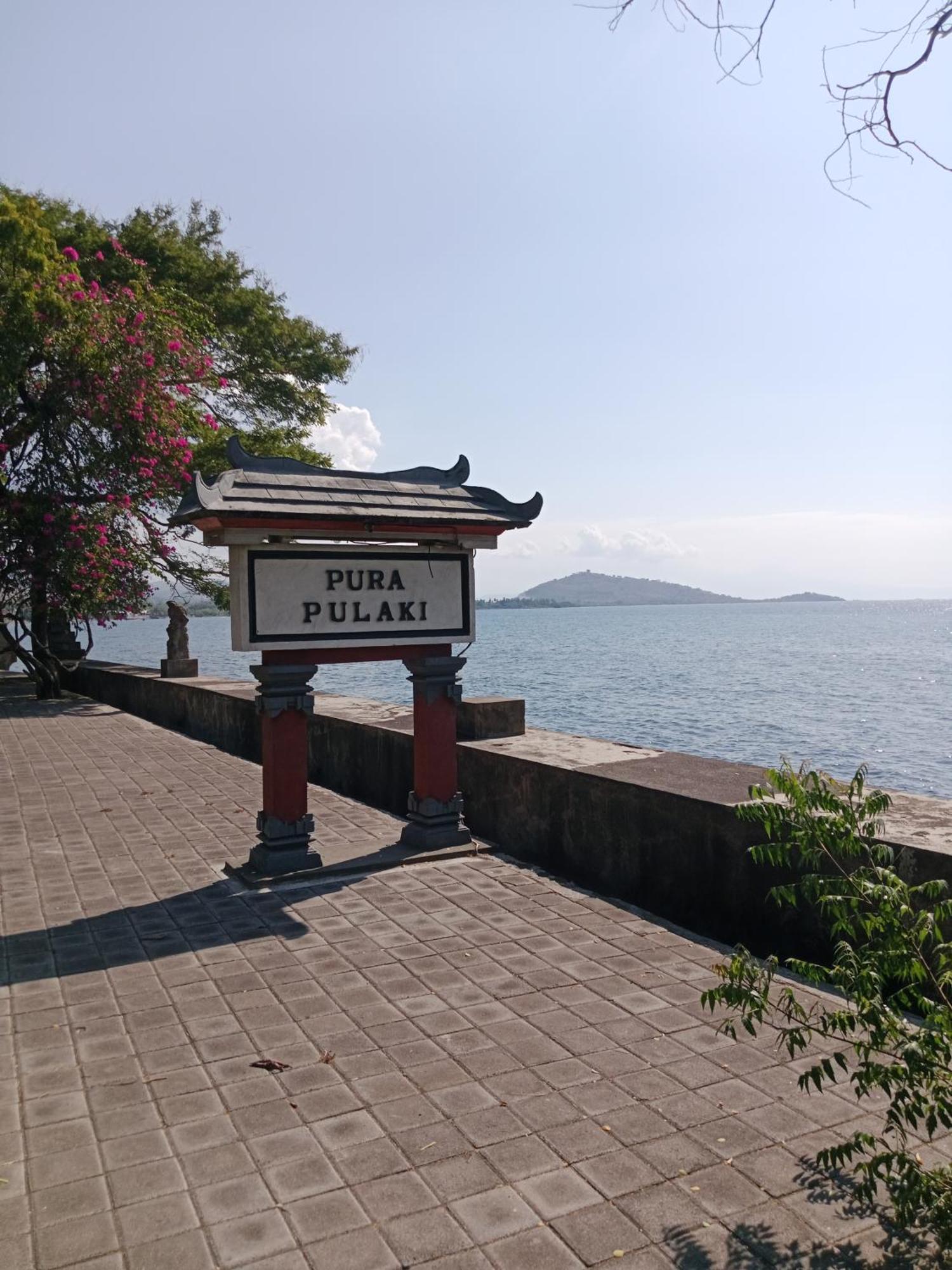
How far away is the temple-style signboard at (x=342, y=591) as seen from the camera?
7410 millimetres

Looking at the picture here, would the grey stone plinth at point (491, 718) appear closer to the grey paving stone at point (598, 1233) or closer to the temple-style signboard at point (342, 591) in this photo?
the temple-style signboard at point (342, 591)

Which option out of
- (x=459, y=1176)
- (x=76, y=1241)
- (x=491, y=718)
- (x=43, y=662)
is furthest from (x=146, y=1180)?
(x=43, y=662)

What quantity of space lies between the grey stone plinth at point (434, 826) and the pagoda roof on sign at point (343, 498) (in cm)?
232

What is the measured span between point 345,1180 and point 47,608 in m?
19.0

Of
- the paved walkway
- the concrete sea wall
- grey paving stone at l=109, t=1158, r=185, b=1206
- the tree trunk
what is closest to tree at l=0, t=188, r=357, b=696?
the tree trunk

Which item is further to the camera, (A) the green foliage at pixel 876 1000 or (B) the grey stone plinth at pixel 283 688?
(B) the grey stone plinth at pixel 283 688

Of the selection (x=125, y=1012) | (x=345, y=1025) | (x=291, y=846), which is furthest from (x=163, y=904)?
(x=345, y=1025)

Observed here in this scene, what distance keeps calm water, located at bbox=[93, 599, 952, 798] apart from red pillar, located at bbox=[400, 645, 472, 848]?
1981 cm

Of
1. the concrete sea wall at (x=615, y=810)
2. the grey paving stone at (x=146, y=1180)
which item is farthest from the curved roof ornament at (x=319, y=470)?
the grey paving stone at (x=146, y=1180)

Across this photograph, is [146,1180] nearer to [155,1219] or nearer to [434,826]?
[155,1219]

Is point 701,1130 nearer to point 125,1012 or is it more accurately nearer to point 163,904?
point 125,1012

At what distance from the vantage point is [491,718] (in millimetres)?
9875

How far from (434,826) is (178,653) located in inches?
553

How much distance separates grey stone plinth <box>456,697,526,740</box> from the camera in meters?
9.85
